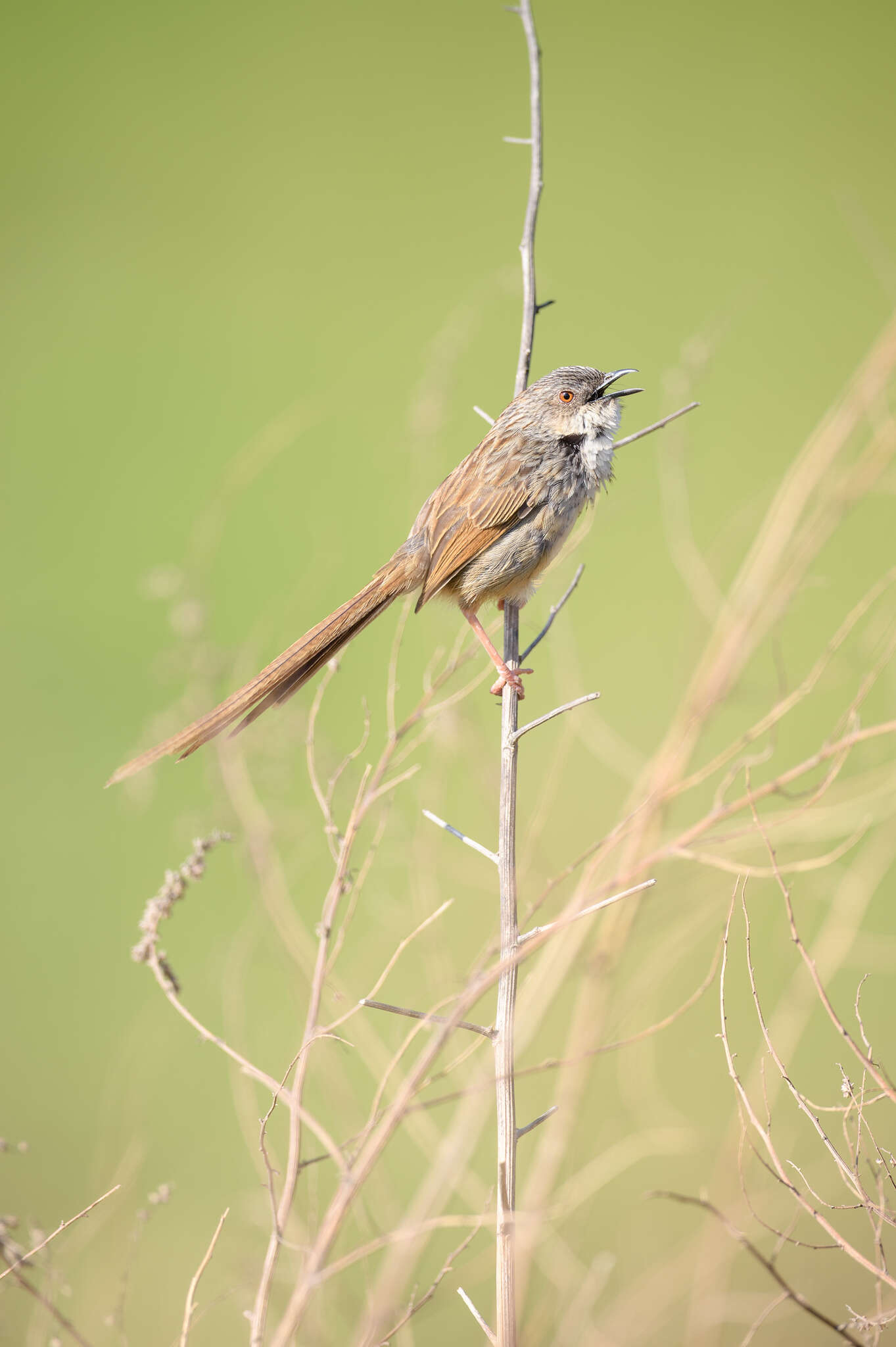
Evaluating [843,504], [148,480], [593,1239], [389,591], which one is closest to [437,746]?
[389,591]

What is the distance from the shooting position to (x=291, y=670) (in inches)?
73.6

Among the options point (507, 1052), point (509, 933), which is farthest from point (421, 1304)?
point (509, 933)

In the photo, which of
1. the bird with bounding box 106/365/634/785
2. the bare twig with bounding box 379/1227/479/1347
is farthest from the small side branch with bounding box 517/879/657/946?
the bird with bounding box 106/365/634/785

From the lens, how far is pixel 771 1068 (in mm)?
2645

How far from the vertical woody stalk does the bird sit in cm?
39

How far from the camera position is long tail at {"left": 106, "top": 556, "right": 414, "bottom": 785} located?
147 cm

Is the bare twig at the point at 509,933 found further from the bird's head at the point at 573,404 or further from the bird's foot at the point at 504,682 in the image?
the bird's head at the point at 573,404

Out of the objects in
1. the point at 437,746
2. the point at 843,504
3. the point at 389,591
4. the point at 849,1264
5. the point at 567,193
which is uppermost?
the point at 567,193

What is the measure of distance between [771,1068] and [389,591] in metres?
1.65

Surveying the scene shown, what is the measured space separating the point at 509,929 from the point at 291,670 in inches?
30.3

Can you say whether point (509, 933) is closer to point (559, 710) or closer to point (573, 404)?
point (559, 710)

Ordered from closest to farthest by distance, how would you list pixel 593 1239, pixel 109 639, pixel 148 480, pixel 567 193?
pixel 593 1239
pixel 109 639
pixel 148 480
pixel 567 193

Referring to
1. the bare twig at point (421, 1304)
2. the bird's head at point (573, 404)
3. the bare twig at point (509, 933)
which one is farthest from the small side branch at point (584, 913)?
the bird's head at point (573, 404)

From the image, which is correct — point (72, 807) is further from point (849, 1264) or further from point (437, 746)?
point (849, 1264)
